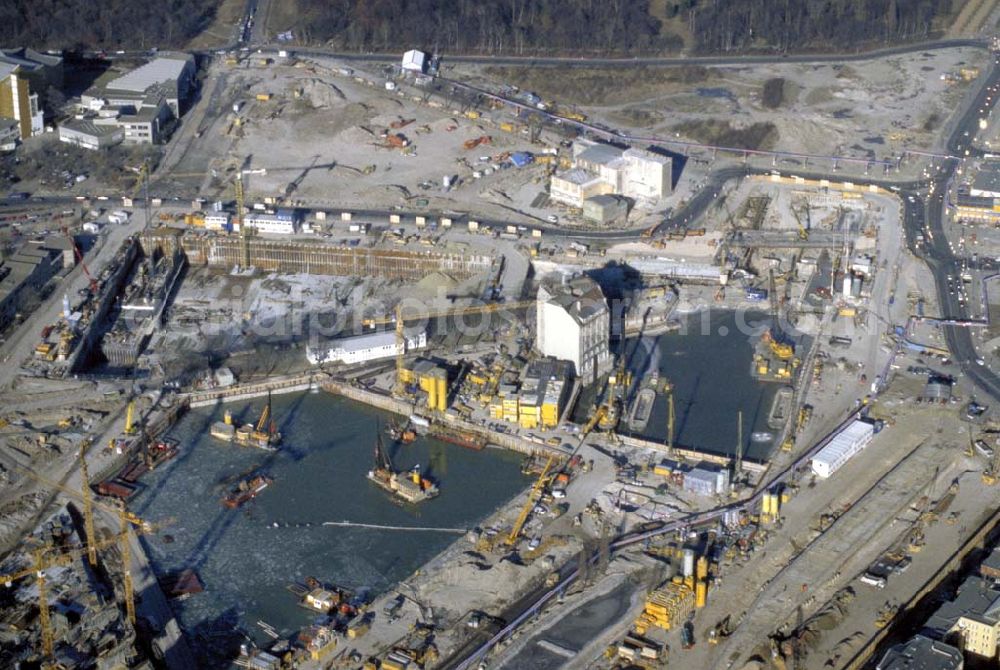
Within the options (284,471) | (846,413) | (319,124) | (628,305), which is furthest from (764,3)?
(284,471)

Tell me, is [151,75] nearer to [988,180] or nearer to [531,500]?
[988,180]

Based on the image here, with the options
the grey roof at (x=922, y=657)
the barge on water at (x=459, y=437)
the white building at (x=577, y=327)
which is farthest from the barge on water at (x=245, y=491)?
the grey roof at (x=922, y=657)

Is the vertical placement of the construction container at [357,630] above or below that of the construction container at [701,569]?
below

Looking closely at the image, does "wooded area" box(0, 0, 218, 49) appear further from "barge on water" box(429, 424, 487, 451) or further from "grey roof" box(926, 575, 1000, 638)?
"grey roof" box(926, 575, 1000, 638)

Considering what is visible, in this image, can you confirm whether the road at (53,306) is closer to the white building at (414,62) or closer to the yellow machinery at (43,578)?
the yellow machinery at (43,578)

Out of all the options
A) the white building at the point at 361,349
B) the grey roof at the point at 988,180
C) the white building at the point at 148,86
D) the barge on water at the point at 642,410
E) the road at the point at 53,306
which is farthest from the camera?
the white building at the point at 148,86

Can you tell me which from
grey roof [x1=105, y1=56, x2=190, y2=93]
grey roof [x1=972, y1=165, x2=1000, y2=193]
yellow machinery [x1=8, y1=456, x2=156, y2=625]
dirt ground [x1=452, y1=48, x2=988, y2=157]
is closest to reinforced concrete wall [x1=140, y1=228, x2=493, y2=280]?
yellow machinery [x1=8, y1=456, x2=156, y2=625]
